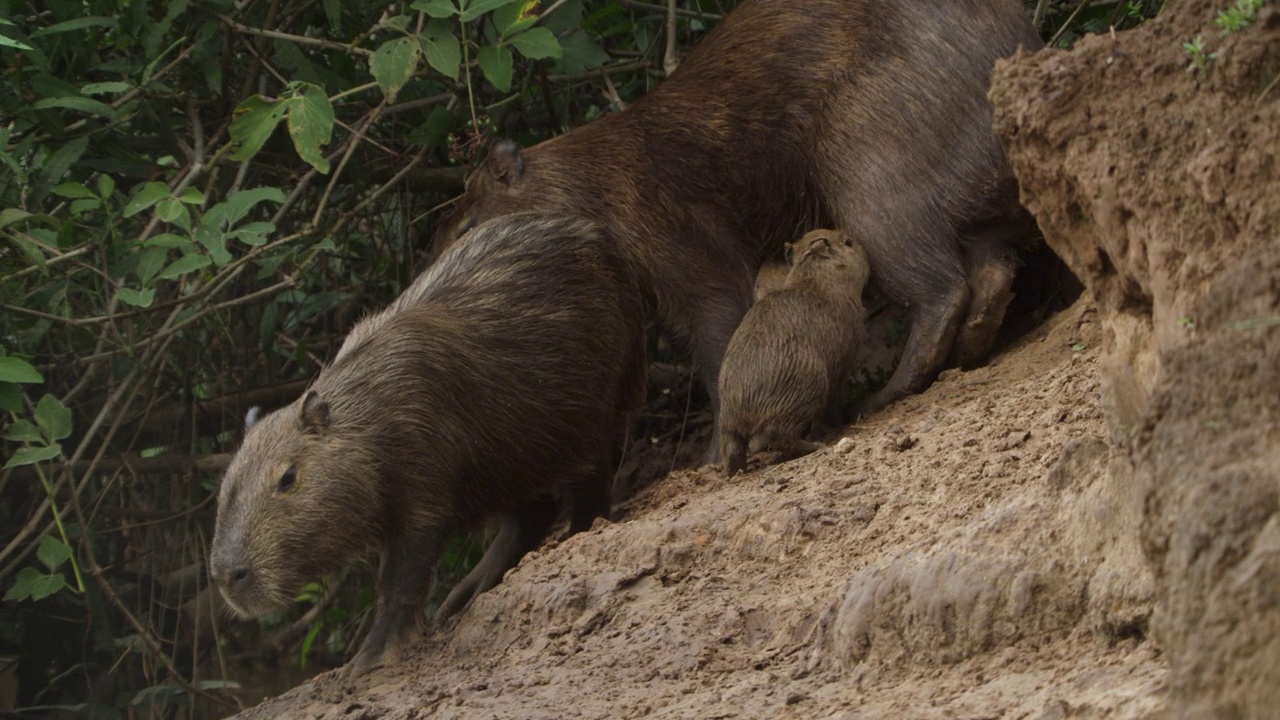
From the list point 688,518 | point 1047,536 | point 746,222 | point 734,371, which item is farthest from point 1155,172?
point 746,222

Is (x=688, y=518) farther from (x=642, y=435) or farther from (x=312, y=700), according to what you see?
(x=642, y=435)

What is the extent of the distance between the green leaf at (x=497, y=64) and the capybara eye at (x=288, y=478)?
166 centimetres

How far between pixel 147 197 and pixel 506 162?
1700 millimetres

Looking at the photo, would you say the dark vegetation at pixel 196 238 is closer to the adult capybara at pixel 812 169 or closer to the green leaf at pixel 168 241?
the green leaf at pixel 168 241

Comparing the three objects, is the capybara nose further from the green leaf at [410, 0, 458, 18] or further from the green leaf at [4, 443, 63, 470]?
the green leaf at [410, 0, 458, 18]

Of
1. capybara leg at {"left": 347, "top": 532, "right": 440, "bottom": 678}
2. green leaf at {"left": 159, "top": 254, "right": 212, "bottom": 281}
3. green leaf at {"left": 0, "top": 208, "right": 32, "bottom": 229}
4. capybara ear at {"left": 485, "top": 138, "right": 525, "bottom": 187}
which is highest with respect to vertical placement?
capybara ear at {"left": 485, "top": 138, "right": 525, "bottom": 187}

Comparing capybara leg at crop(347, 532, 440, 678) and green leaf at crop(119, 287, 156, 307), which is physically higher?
green leaf at crop(119, 287, 156, 307)

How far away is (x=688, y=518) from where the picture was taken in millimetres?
4609

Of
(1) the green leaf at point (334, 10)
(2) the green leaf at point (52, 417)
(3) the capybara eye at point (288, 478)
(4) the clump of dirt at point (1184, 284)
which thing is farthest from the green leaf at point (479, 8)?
(4) the clump of dirt at point (1184, 284)

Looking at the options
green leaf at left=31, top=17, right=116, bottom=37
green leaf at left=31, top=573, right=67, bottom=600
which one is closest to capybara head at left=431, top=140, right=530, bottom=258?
green leaf at left=31, top=17, right=116, bottom=37

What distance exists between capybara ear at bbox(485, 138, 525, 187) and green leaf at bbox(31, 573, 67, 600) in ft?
7.80

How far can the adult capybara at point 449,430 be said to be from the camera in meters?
4.86

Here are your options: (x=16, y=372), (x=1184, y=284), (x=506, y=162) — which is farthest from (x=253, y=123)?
(x=1184, y=284)

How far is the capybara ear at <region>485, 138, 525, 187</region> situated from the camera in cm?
650
